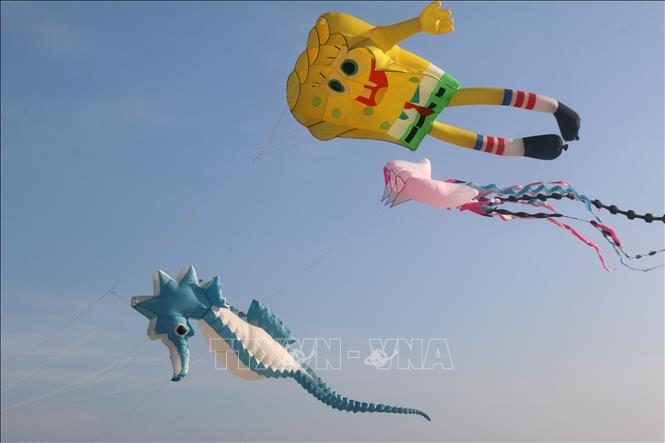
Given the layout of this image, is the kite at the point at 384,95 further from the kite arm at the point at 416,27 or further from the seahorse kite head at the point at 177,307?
the seahorse kite head at the point at 177,307

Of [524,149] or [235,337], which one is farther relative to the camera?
[524,149]

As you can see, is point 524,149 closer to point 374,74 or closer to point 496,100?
point 496,100

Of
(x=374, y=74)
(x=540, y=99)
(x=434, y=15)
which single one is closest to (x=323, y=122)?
(x=374, y=74)

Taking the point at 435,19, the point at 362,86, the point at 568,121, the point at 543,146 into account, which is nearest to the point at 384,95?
the point at 362,86

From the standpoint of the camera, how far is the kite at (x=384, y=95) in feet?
54.0

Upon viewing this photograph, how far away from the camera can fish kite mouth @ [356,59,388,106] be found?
16.5 m

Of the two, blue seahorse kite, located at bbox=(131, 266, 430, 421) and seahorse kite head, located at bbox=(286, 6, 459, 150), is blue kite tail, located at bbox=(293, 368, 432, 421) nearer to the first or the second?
blue seahorse kite, located at bbox=(131, 266, 430, 421)

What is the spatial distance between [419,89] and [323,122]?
2.12 metres

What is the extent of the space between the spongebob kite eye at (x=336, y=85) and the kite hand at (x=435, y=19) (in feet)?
6.82

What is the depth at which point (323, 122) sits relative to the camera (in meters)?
17.4

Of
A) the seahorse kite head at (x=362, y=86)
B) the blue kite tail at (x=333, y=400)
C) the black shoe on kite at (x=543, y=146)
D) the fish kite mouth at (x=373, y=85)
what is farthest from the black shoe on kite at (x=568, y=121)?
the blue kite tail at (x=333, y=400)

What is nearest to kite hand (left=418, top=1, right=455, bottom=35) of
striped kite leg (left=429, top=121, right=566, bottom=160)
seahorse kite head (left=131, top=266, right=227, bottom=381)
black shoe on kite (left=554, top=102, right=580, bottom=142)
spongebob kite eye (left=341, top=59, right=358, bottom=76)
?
spongebob kite eye (left=341, top=59, right=358, bottom=76)

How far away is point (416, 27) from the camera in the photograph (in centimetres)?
1581

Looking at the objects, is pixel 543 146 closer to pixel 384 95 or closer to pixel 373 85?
pixel 384 95
